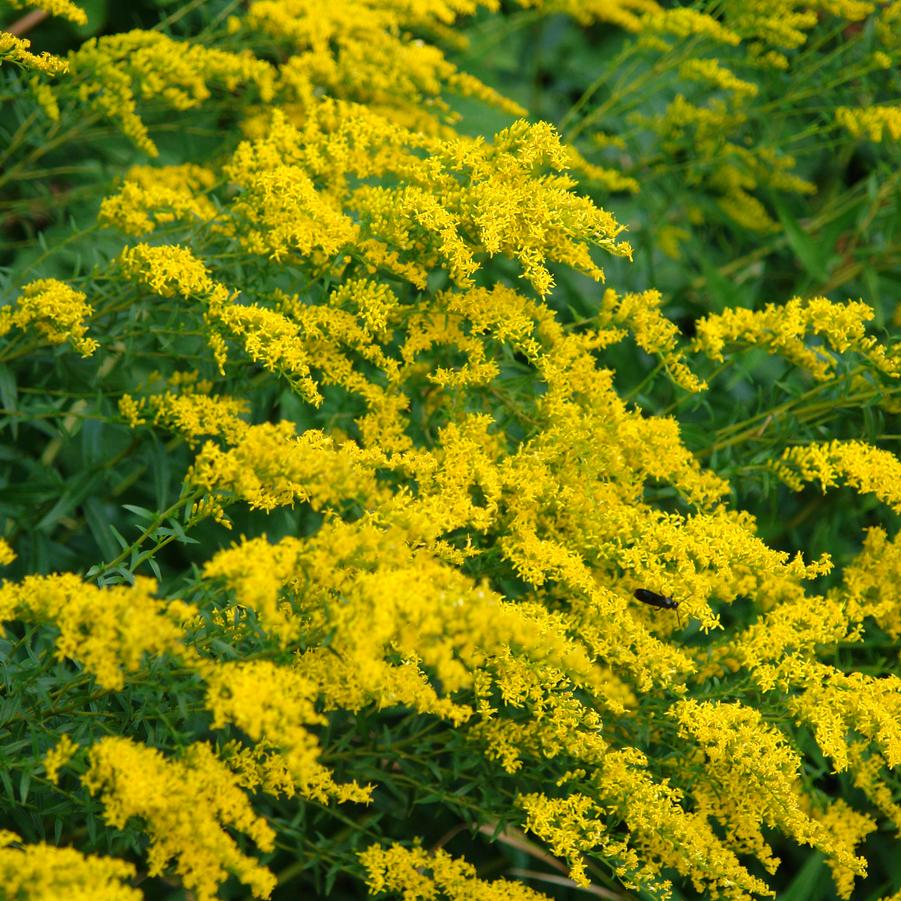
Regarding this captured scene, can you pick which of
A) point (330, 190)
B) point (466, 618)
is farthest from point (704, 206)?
point (466, 618)

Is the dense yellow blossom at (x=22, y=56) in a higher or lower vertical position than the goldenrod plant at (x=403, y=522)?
higher

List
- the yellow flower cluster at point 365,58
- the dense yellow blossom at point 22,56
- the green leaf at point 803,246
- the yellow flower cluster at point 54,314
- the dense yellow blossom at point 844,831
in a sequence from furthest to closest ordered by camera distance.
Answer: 1. the green leaf at point 803,246
2. the yellow flower cluster at point 365,58
3. the dense yellow blossom at point 844,831
4. the yellow flower cluster at point 54,314
5. the dense yellow blossom at point 22,56

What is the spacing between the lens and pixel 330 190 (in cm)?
286

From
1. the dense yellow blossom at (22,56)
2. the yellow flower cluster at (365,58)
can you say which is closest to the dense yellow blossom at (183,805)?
the dense yellow blossom at (22,56)

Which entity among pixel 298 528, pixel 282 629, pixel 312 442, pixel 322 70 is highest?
pixel 322 70

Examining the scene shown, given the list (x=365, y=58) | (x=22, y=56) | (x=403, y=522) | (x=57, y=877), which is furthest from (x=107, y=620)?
(x=365, y=58)

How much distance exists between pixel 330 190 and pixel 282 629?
4.45 feet

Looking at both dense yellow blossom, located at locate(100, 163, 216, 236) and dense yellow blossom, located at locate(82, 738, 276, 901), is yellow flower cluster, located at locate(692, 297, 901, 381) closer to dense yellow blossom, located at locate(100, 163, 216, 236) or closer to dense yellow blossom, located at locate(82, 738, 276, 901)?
dense yellow blossom, located at locate(100, 163, 216, 236)

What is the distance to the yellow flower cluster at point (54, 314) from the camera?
101 inches

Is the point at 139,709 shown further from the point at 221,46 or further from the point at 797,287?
the point at 797,287

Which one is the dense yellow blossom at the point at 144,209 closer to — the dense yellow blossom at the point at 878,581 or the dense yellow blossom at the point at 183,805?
the dense yellow blossom at the point at 183,805

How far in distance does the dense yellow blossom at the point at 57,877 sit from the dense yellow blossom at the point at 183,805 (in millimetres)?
103

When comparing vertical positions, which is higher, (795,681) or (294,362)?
(294,362)

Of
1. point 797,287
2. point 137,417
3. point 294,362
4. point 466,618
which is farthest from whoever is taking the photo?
point 797,287
